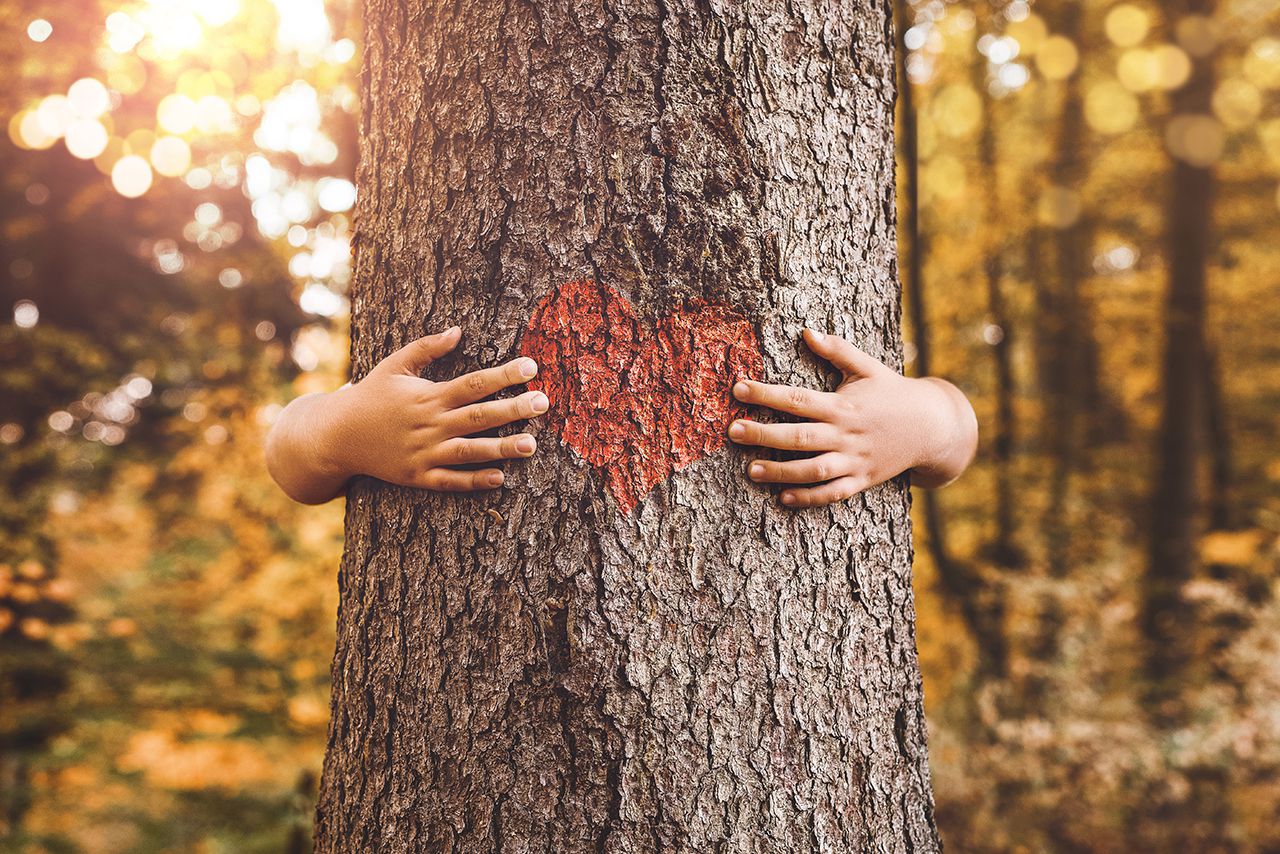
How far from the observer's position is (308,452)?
1.43 meters

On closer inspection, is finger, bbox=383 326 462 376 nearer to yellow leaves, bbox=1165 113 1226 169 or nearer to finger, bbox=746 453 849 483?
finger, bbox=746 453 849 483

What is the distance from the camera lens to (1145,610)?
23.0ft

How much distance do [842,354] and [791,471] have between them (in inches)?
9.0

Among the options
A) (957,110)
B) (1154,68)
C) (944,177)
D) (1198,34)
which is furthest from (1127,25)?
(944,177)

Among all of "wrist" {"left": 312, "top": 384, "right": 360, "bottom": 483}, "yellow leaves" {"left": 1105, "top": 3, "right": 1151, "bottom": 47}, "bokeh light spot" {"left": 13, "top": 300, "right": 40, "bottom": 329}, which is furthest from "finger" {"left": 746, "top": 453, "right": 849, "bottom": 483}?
"yellow leaves" {"left": 1105, "top": 3, "right": 1151, "bottom": 47}

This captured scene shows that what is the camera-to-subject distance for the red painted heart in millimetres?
1217

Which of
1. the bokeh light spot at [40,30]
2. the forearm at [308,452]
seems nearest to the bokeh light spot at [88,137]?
the bokeh light spot at [40,30]

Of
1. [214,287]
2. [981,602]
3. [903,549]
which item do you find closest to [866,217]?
[903,549]

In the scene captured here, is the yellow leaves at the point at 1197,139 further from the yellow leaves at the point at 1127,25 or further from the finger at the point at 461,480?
the finger at the point at 461,480

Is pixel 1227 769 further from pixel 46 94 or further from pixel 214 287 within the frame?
pixel 46 94

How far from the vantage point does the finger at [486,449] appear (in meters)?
1.20

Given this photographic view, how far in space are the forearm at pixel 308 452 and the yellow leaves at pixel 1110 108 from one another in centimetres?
1036

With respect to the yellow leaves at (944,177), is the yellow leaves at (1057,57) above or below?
above

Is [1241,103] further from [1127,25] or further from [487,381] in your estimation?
[487,381]
